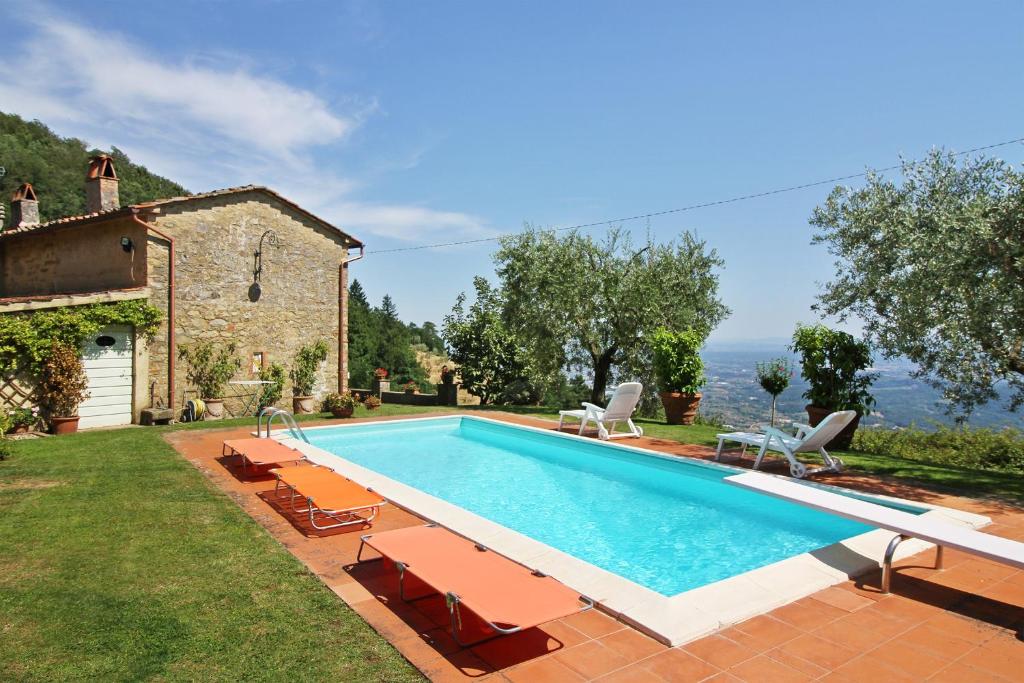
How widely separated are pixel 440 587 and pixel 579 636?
35.5 inches

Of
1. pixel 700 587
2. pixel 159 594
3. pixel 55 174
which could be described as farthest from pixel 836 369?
pixel 55 174

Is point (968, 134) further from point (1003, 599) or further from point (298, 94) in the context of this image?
point (298, 94)

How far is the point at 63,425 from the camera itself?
461 inches

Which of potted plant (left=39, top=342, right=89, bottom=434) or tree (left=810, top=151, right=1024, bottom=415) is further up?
tree (left=810, top=151, right=1024, bottom=415)

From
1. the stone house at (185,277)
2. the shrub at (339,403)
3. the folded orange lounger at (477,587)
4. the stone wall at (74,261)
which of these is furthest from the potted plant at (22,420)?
the folded orange lounger at (477,587)

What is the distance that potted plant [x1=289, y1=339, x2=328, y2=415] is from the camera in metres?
16.0

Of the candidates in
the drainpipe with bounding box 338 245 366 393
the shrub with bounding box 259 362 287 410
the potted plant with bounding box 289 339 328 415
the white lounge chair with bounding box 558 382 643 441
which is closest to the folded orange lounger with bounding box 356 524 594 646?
the white lounge chair with bounding box 558 382 643 441

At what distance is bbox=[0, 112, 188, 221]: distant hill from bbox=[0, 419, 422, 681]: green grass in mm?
27560

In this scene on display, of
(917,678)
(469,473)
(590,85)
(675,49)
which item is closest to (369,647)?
(917,678)

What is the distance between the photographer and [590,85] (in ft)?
51.2

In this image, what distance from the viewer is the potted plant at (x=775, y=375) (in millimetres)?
13068

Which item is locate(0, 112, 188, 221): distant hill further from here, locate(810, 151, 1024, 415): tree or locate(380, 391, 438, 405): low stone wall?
locate(810, 151, 1024, 415): tree

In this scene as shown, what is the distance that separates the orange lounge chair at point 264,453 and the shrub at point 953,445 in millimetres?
10210

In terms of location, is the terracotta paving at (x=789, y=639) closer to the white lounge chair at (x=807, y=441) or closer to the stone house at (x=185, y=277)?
the white lounge chair at (x=807, y=441)
